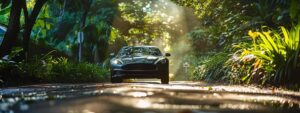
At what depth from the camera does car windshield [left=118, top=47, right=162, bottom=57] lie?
56.3ft

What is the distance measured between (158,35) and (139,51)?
2341cm

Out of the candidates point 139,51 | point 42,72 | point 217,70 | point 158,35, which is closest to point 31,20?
point 42,72

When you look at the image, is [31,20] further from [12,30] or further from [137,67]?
[137,67]

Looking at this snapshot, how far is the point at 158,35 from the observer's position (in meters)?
40.8

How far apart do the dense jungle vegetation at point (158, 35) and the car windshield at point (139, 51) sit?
1889mm

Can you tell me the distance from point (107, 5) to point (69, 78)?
522 inches

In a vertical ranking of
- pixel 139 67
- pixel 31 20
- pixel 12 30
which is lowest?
pixel 139 67

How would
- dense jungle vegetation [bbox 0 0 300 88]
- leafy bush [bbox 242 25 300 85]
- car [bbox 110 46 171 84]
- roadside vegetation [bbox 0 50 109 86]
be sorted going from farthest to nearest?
car [bbox 110 46 171 84]
roadside vegetation [bbox 0 50 109 86]
dense jungle vegetation [bbox 0 0 300 88]
leafy bush [bbox 242 25 300 85]

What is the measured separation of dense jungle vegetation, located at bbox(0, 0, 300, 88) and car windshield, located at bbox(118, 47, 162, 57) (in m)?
1.89

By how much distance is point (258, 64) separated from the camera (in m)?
11.9

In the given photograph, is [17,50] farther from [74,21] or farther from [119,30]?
[119,30]

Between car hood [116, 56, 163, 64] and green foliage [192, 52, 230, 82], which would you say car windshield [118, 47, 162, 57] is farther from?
green foliage [192, 52, 230, 82]

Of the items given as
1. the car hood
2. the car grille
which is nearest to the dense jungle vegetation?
the car hood

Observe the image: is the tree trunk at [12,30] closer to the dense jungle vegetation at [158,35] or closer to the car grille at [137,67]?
the dense jungle vegetation at [158,35]
